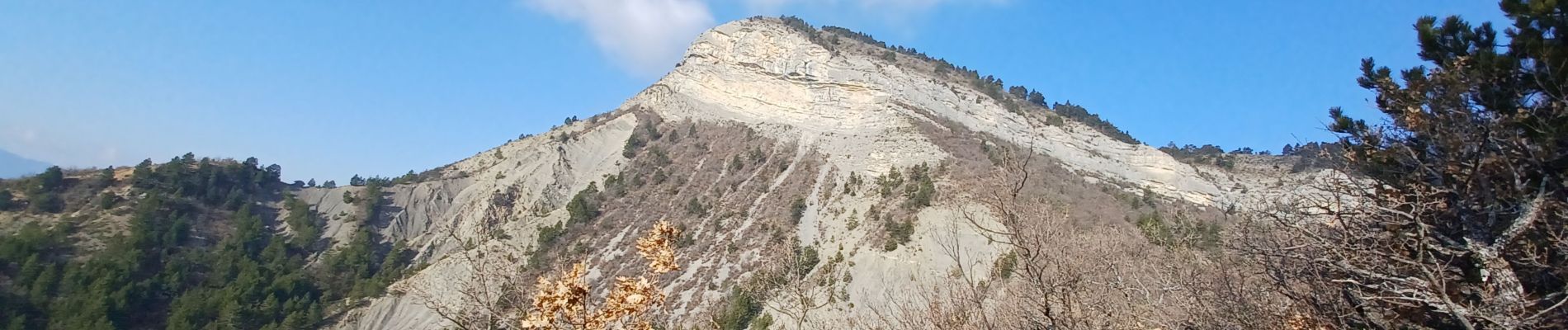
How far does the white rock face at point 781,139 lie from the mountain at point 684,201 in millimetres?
201

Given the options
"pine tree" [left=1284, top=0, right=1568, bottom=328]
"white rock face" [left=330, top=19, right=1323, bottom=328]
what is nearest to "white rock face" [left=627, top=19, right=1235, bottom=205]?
"white rock face" [left=330, top=19, right=1323, bottom=328]

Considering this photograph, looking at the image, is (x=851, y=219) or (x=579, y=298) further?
(x=851, y=219)

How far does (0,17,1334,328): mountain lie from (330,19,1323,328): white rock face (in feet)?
0.66

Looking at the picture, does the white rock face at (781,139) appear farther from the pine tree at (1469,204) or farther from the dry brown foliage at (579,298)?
the dry brown foliage at (579,298)

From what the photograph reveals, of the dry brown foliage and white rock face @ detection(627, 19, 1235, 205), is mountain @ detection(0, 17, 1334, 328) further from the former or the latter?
the dry brown foliage

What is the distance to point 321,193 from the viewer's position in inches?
2505

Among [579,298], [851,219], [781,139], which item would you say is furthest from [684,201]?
[579,298]

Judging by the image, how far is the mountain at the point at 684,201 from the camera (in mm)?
38469

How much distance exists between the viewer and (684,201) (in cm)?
5178

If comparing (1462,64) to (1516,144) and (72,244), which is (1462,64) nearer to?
(1516,144)

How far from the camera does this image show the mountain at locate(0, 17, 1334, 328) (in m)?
38.5

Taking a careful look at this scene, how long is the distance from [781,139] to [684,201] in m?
9.45

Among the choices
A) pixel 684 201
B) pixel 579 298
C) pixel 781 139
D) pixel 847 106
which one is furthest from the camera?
pixel 847 106

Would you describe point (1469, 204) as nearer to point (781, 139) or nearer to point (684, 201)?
point (684, 201)
